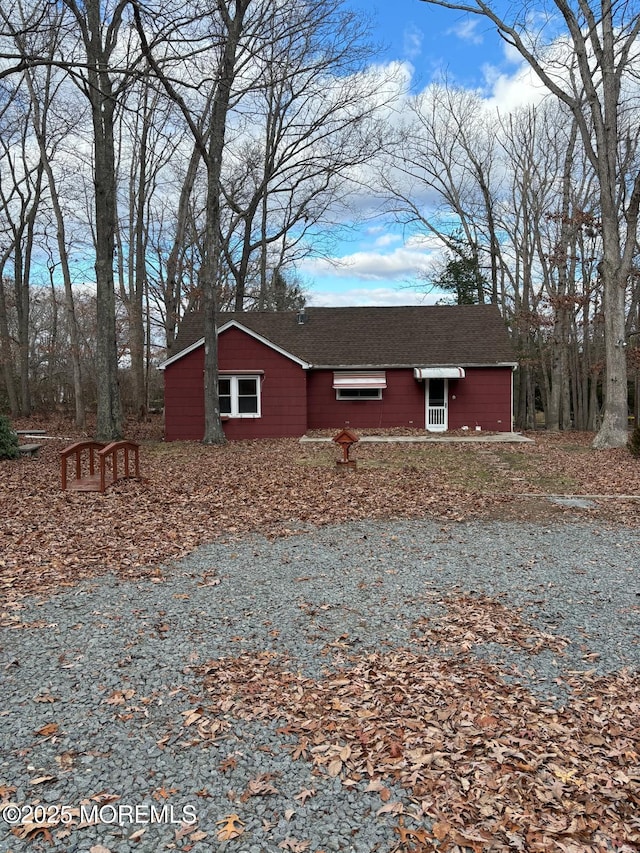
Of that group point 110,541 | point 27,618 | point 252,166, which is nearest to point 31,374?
point 252,166

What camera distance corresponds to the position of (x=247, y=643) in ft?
13.6

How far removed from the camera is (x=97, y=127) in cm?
1514

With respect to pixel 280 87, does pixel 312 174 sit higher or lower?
lower

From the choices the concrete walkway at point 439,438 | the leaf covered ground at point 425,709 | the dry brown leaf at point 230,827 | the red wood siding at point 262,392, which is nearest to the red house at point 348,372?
the red wood siding at point 262,392

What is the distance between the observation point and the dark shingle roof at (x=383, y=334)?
21328 mm

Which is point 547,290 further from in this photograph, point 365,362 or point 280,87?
point 280,87

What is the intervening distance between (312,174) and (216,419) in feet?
45.4

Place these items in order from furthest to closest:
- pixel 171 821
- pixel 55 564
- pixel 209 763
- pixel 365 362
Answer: pixel 365 362, pixel 55 564, pixel 209 763, pixel 171 821

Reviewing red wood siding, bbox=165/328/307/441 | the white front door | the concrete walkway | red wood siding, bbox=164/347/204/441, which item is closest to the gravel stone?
the concrete walkway

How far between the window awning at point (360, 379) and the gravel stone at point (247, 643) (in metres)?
13.7

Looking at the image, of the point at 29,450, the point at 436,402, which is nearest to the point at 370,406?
the point at 436,402

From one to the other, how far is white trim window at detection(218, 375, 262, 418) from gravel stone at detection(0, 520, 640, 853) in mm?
12659

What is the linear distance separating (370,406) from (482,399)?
4111mm

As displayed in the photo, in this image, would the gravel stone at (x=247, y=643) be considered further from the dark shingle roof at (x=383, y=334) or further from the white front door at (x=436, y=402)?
the dark shingle roof at (x=383, y=334)
